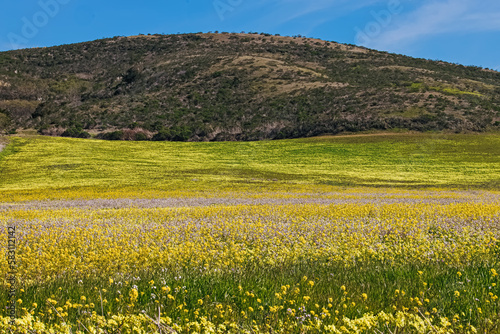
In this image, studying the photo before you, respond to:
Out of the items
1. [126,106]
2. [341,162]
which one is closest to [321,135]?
[341,162]

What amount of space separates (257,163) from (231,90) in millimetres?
47837

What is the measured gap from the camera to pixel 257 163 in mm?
53438

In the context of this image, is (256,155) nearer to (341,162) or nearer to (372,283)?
(341,162)

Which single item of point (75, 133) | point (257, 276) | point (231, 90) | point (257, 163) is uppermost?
point (231, 90)

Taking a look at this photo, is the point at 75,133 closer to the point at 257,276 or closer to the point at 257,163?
the point at 257,163

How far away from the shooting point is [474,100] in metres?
76.8

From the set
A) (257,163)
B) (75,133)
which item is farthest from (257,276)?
(75,133)

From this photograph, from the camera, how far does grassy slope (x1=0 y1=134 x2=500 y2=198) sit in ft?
132

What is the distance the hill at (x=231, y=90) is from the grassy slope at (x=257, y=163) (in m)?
9.78

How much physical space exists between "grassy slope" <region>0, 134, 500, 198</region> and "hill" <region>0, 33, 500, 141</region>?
9.78m

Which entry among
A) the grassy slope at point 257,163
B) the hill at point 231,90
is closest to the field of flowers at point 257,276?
the grassy slope at point 257,163

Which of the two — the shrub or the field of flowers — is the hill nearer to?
the shrub

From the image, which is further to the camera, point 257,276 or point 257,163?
point 257,163

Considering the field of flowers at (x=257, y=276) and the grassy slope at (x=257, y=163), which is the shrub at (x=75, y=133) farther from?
the field of flowers at (x=257, y=276)
